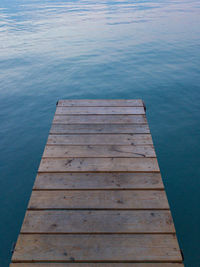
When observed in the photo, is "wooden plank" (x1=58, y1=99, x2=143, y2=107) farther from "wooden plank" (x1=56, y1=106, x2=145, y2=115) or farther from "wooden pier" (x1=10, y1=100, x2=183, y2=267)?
"wooden pier" (x1=10, y1=100, x2=183, y2=267)

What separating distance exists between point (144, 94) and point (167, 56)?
5843mm

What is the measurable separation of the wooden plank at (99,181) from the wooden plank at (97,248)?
750 mm

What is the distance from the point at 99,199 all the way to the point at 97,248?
0.67 meters

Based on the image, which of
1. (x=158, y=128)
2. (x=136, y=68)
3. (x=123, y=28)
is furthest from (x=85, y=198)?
(x=123, y=28)

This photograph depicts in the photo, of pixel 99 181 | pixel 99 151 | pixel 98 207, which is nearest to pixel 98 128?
pixel 99 151

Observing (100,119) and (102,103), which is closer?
(100,119)

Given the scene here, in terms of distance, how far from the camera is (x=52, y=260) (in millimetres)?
2258

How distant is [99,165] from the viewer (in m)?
3.49

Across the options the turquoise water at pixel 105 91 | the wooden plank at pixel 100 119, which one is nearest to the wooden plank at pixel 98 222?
the turquoise water at pixel 105 91

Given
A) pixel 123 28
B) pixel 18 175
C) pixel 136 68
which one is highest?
pixel 123 28

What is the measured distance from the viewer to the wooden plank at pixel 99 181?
3098 millimetres

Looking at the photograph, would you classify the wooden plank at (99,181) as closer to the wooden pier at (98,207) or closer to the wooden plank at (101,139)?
the wooden pier at (98,207)

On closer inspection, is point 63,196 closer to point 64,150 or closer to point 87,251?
point 87,251

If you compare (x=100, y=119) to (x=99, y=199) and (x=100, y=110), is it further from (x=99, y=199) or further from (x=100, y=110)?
(x=99, y=199)
